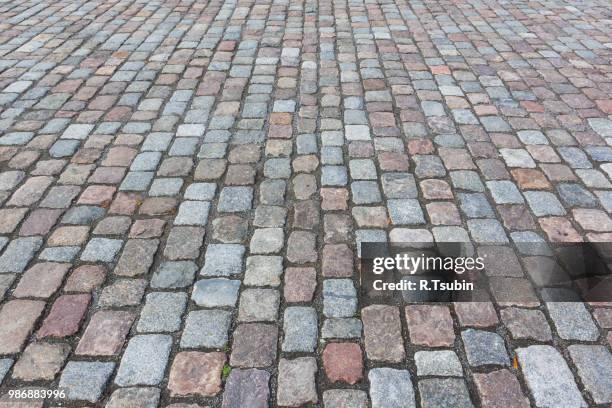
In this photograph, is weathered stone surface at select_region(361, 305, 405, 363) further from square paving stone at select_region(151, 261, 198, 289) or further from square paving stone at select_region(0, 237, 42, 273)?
square paving stone at select_region(0, 237, 42, 273)

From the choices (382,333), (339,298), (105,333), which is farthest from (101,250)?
(382,333)

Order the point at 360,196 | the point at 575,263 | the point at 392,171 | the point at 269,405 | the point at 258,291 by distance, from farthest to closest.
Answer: the point at 392,171 < the point at 360,196 < the point at 575,263 < the point at 258,291 < the point at 269,405

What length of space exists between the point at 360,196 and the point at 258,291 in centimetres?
107

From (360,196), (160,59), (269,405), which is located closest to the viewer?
(269,405)

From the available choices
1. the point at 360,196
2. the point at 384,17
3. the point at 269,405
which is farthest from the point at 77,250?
the point at 384,17

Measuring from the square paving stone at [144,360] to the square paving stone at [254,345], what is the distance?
331 millimetres

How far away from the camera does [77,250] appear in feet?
9.65

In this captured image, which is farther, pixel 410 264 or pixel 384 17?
pixel 384 17

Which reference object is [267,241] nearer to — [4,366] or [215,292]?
[215,292]

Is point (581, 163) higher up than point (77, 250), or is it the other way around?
point (77, 250)

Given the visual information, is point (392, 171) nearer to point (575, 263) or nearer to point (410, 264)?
point (410, 264)

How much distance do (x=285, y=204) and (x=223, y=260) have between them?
0.64 meters

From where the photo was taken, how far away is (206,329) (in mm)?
2500

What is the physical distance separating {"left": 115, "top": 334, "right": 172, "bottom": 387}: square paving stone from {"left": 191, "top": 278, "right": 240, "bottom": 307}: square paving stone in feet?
0.90
